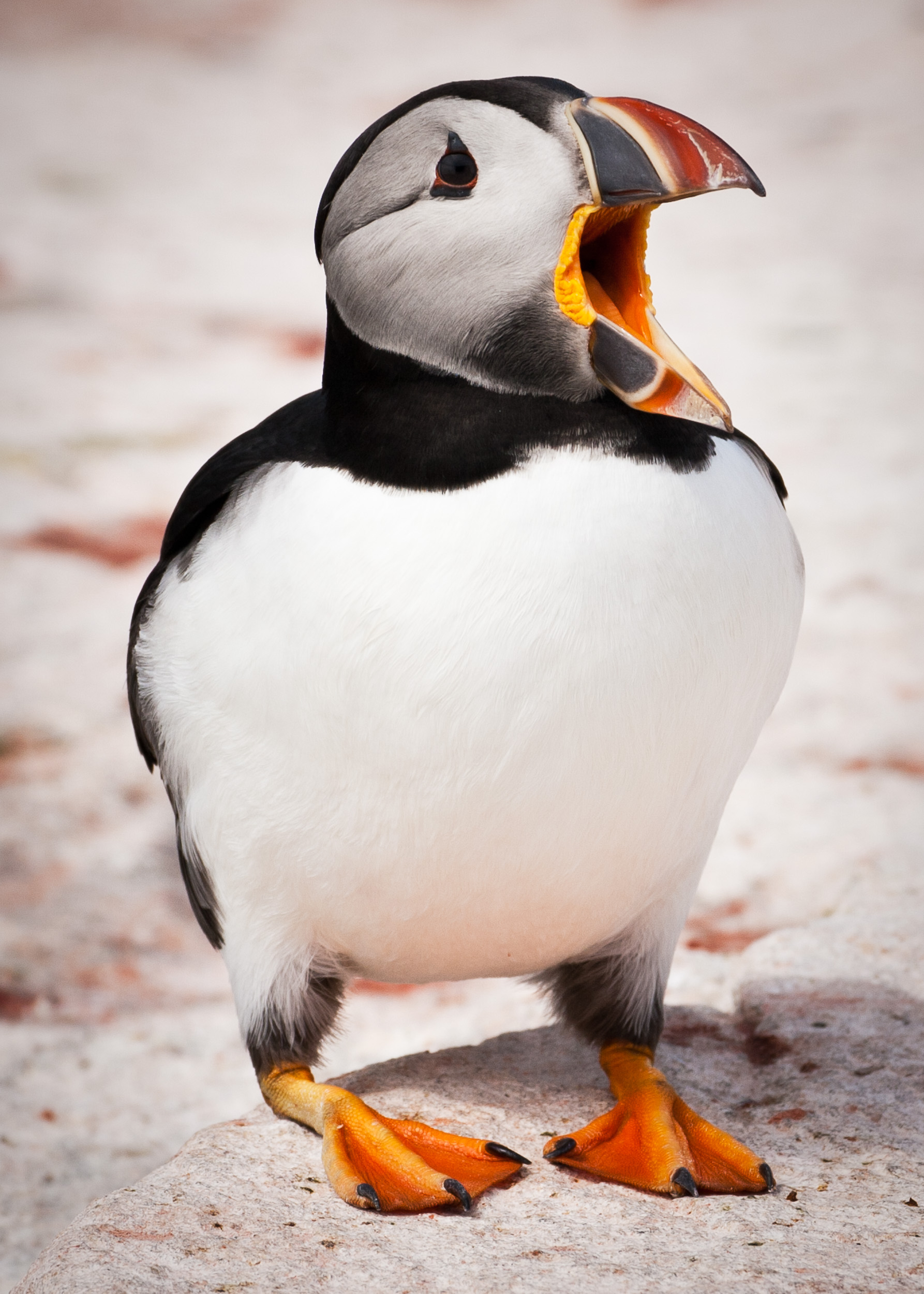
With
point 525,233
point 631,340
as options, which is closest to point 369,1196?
point 631,340

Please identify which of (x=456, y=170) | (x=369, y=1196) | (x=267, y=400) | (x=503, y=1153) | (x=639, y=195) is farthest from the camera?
(x=267, y=400)

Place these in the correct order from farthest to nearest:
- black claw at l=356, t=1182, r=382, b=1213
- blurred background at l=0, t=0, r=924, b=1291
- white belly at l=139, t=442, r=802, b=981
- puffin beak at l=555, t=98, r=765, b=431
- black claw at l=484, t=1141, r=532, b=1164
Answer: blurred background at l=0, t=0, r=924, b=1291 < black claw at l=484, t=1141, r=532, b=1164 < black claw at l=356, t=1182, r=382, b=1213 < white belly at l=139, t=442, r=802, b=981 < puffin beak at l=555, t=98, r=765, b=431

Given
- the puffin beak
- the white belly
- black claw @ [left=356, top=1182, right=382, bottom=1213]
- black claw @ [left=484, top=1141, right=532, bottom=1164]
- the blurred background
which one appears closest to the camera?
the puffin beak

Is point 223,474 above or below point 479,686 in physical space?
above

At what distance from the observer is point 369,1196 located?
2.02m

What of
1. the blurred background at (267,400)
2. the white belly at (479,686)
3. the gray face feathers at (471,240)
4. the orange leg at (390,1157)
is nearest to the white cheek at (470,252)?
the gray face feathers at (471,240)

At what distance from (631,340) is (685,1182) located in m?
1.30

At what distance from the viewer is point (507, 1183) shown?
2123 millimetres

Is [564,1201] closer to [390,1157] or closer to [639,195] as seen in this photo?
[390,1157]

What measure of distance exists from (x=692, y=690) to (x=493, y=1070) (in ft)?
3.34

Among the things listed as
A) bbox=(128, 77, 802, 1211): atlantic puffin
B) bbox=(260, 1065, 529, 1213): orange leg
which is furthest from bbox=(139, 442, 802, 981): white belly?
bbox=(260, 1065, 529, 1213): orange leg

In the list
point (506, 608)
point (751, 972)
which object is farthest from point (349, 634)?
point (751, 972)

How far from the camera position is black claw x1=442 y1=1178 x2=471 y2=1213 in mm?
2020

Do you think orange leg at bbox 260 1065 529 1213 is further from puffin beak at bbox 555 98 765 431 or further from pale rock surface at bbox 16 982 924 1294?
puffin beak at bbox 555 98 765 431
